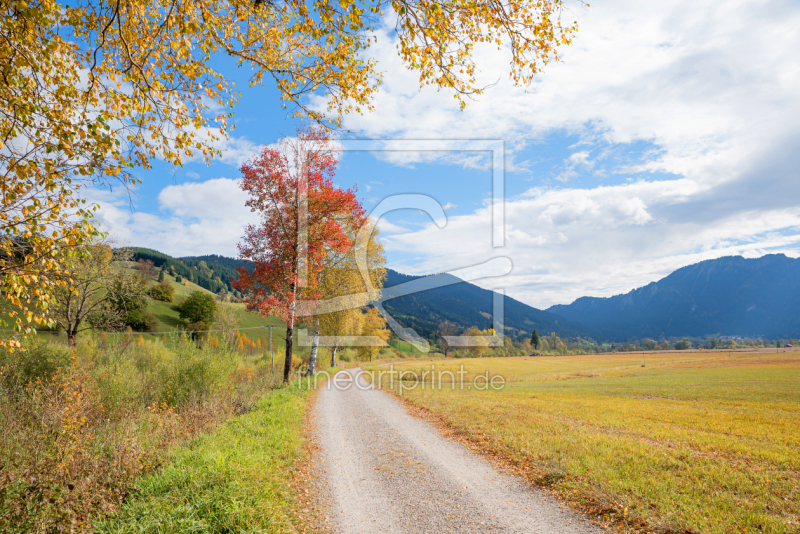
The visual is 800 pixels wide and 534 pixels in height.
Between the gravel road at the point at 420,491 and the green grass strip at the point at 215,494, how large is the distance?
0.83m

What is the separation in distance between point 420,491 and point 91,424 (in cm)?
923

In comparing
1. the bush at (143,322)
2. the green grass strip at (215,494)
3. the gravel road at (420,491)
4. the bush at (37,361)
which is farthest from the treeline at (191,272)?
the green grass strip at (215,494)

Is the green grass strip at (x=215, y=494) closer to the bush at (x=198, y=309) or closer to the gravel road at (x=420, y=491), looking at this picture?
the gravel road at (x=420, y=491)

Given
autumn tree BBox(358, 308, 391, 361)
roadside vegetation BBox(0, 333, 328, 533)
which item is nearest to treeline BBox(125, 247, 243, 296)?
autumn tree BBox(358, 308, 391, 361)

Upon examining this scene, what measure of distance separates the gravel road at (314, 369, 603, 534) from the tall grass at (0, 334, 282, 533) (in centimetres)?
332

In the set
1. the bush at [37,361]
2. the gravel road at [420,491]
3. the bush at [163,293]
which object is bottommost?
the gravel road at [420,491]

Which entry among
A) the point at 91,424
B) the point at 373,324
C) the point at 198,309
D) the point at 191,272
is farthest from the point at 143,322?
the point at 191,272

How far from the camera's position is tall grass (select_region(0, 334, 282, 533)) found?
4.64 metres

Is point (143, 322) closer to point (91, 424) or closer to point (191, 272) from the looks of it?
point (91, 424)

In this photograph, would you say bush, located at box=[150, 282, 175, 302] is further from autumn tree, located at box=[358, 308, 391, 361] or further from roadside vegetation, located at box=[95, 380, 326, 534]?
roadside vegetation, located at box=[95, 380, 326, 534]

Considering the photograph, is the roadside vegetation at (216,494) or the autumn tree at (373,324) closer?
the roadside vegetation at (216,494)

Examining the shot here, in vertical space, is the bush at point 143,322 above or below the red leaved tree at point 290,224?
below

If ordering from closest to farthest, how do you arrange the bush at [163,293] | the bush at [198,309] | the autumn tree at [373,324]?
the autumn tree at [373,324] → the bush at [198,309] → the bush at [163,293]

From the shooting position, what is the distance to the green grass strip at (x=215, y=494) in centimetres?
468
